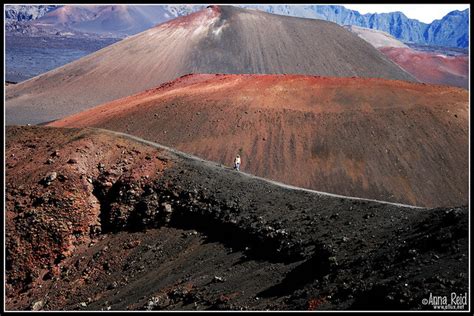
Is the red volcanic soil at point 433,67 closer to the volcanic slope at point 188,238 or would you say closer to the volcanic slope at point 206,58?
the volcanic slope at point 206,58

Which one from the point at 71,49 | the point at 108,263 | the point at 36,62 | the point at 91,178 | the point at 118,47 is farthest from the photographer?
the point at 71,49

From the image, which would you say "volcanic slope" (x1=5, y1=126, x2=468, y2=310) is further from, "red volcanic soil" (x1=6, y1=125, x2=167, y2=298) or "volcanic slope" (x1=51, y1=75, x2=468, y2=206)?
"volcanic slope" (x1=51, y1=75, x2=468, y2=206)

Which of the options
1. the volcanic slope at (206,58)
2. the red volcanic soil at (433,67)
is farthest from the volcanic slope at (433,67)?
the volcanic slope at (206,58)

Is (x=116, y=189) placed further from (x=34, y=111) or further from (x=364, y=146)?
(x=34, y=111)

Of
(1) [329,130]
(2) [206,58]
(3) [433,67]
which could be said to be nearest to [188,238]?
(1) [329,130]

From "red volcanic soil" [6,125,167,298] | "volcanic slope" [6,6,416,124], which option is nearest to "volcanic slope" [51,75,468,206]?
"red volcanic soil" [6,125,167,298]

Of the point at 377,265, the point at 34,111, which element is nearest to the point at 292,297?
the point at 377,265
